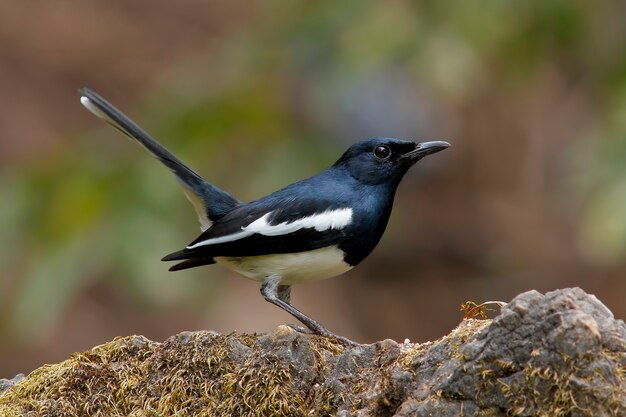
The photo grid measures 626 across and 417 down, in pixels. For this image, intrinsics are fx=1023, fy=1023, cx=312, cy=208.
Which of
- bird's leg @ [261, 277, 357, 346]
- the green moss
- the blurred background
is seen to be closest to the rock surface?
the green moss

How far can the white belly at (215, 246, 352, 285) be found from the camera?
4984 millimetres

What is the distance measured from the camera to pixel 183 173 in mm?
5621

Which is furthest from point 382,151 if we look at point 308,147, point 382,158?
point 308,147

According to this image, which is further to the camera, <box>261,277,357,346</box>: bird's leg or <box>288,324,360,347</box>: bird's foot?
<box>261,277,357,346</box>: bird's leg

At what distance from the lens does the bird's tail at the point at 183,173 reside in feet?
18.1

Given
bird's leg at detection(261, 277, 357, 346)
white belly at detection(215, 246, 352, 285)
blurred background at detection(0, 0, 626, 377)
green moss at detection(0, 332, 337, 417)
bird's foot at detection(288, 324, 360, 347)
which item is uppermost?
blurred background at detection(0, 0, 626, 377)

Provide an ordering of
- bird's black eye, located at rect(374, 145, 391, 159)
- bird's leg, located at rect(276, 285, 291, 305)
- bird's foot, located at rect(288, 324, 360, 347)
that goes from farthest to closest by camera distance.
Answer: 1. bird's black eye, located at rect(374, 145, 391, 159)
2. bird's leg, located at rect(276, 285, 291, 305)
3. bird's foot, located at rect(288, 324, 360, 347)

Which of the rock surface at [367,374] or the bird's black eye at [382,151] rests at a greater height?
the bird's black eye at [382,151]

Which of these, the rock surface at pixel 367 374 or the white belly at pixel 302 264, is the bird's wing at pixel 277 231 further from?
the rock surface at pixel 367 374

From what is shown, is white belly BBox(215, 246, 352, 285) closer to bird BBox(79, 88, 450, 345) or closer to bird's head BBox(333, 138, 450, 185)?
bird BBox(79, 88, 450, 345)

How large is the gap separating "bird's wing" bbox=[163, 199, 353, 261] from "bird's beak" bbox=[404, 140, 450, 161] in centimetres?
56

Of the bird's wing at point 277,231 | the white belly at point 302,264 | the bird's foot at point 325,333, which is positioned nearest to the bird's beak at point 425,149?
the bird's wing at point 277,231

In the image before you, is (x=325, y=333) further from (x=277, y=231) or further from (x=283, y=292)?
(x=283, y=292)

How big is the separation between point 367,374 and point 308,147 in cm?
382
